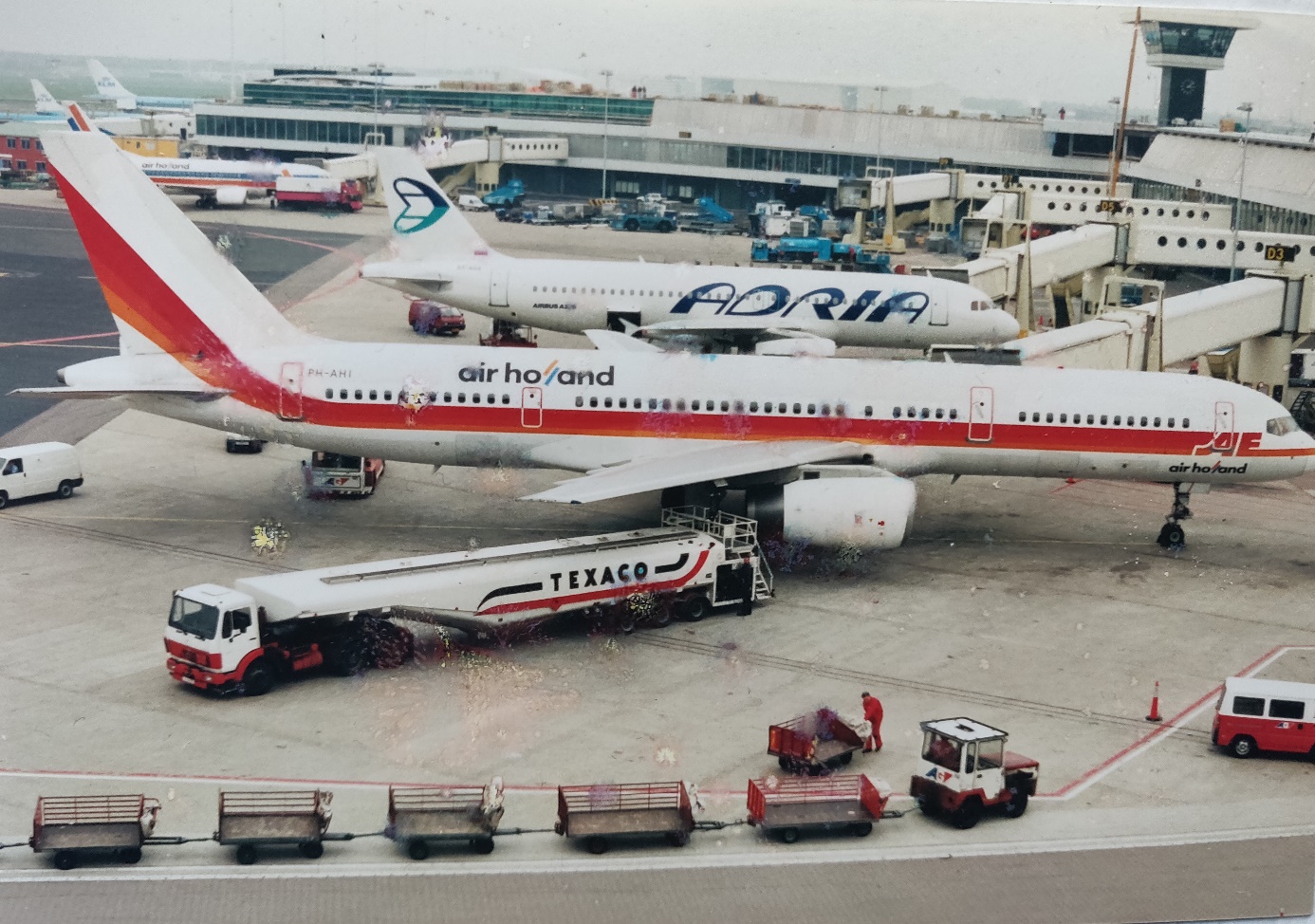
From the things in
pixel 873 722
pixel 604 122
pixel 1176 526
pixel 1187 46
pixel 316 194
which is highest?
pixel 1187 46

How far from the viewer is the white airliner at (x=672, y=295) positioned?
48.4m

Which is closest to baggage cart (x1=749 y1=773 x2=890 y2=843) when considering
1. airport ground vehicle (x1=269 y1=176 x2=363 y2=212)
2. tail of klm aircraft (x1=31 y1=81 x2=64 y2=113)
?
tail of klm aircraft (x1=31 y1=81 x2=64 y2=113)

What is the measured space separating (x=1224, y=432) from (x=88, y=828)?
1016 inches

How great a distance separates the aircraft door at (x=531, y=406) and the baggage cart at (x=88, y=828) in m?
14.4

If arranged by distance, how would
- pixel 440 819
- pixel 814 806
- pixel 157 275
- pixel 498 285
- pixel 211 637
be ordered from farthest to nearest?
pixel 498 285 → pixel 157 275 → pixel 211 637 → pixel 814 806 → pixel 440 819

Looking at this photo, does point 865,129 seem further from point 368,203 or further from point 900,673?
point 900,673

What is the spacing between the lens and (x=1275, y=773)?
22469mm

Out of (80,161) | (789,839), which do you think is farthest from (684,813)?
(80,161)

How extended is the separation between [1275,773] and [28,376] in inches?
1557

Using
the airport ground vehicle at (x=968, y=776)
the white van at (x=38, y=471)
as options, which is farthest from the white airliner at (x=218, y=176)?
the airport ground vehicle at (x=968, y=776)

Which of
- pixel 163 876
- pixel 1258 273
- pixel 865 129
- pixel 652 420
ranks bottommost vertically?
pixel 163 876

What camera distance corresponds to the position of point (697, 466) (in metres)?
30.1

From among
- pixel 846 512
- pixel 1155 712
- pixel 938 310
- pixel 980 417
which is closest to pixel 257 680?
pixel 846 512

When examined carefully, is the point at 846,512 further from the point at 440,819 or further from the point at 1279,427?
the point at 440,819
